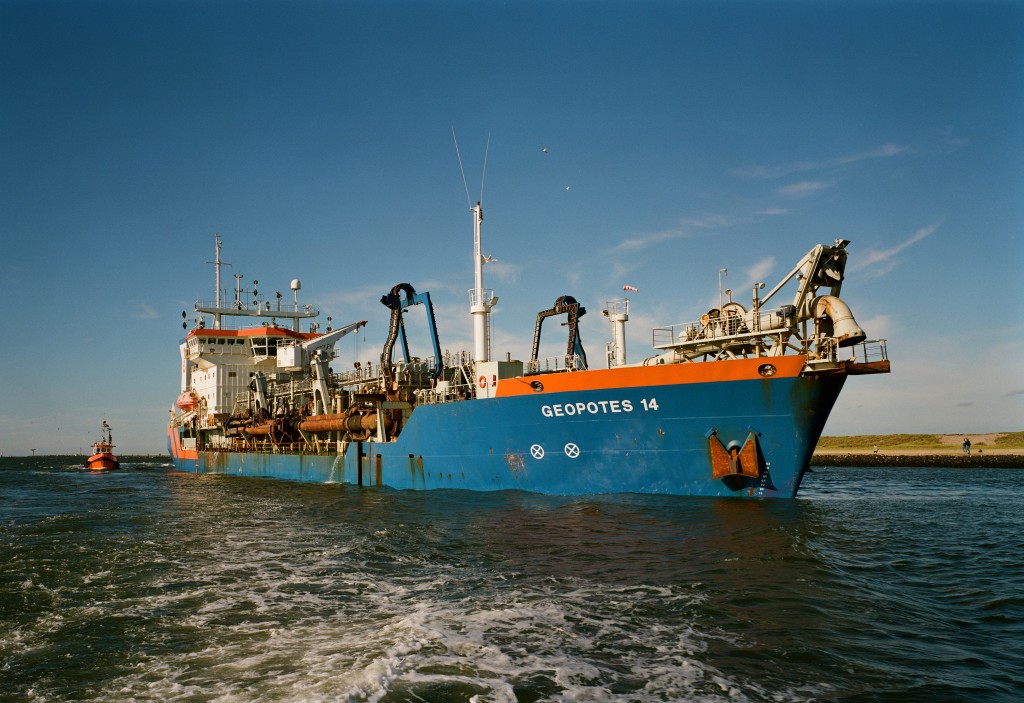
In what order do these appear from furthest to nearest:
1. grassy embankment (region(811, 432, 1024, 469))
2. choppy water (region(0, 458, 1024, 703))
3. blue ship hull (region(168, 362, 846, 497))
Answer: grassy embankment (region(811, 432, 1024, 469)) < blue ship hull (region(168, 362, 846, 497)) < choppy water (region(0, 458, 1024, 703))

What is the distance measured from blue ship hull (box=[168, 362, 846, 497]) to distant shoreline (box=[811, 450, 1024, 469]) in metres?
33.8

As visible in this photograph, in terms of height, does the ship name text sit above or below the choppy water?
above

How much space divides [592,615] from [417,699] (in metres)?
3.19

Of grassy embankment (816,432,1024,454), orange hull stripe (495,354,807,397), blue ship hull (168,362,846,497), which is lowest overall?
grassy embankment (816,432,1024,454)

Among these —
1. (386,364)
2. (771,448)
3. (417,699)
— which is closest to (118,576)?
(417,699)

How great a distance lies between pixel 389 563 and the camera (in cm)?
1209

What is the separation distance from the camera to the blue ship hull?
17.2m

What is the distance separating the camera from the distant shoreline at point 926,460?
43469 millimetres

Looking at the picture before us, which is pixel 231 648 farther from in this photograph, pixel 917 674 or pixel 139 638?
pixel 917 674

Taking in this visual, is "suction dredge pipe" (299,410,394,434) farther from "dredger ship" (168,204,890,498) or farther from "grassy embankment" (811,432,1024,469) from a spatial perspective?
"grassy embankment" (811,432,1024,469)

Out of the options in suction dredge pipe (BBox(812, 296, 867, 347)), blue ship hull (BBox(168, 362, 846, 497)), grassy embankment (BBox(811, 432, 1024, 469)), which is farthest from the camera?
grassy embankment (BBox(811, 432, 1024, 469))

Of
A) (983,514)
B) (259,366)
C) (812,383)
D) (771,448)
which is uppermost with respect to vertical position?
(259,366)

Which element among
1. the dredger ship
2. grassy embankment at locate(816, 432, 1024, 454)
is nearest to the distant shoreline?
grassy embankment at locate(816, 432, 1024, 454)

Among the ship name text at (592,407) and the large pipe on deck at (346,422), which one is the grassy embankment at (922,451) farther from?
the large pipe on deck at (346,422)
